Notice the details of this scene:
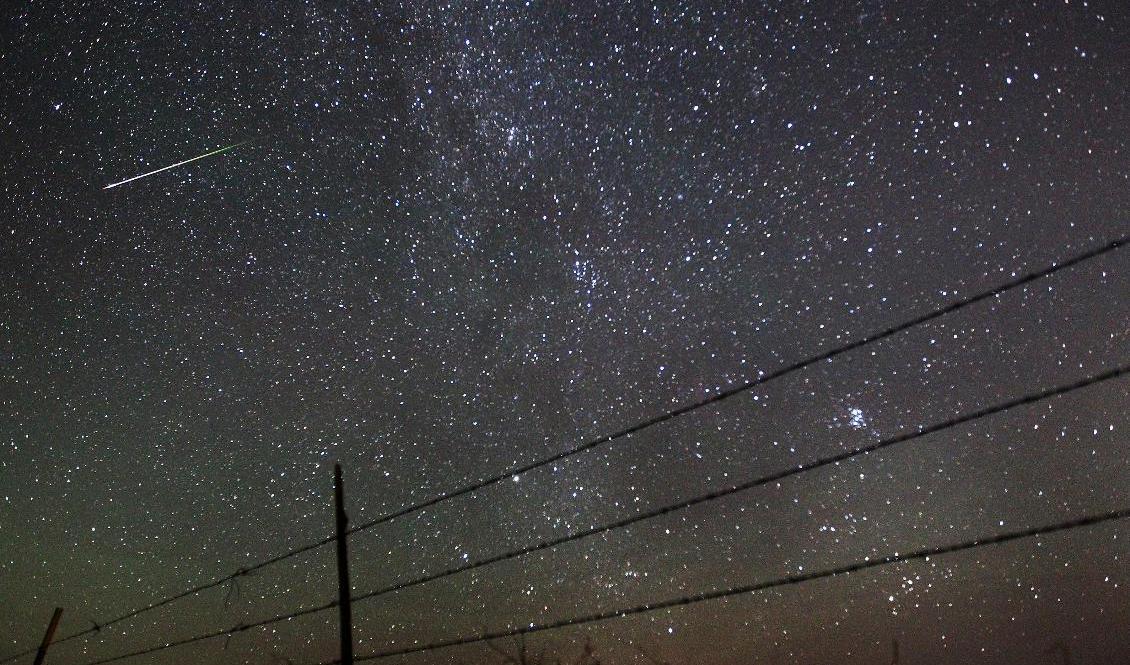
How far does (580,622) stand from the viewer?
17.2 ft

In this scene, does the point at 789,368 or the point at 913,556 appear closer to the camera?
the point at 913,556

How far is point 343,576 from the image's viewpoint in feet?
21.6

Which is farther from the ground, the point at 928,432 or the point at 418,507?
the point at 418,507

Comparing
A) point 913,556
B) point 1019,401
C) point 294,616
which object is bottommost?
point 913,556

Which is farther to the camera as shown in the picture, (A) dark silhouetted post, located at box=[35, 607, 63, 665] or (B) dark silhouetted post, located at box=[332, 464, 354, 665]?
(A) dark silhouetted post, located at box=[35, 607, 63, 665]

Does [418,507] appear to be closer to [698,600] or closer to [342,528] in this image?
[342,528]

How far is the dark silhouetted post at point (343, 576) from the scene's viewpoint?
6.36 meters

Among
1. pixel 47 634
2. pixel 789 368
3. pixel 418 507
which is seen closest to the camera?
pixel 789 368

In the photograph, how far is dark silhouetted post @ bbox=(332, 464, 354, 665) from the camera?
20.9 ft

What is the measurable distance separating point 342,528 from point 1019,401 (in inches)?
205

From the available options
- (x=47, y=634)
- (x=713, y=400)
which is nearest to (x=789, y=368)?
(x=713, y=400)

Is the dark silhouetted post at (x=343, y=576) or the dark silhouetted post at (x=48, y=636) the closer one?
the dark silhouetted post at (x=343, y=576)

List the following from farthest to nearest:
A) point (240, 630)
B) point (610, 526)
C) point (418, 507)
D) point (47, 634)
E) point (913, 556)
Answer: point (47, 634) < point (240, 630) < point (418, 507) < point (610, 526) < point (913, 556)

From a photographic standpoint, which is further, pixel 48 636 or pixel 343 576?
pixel 48 636
